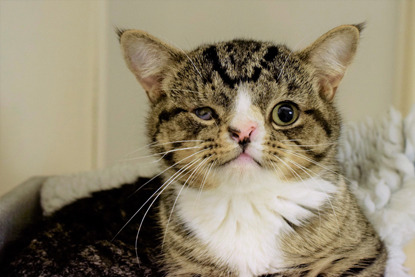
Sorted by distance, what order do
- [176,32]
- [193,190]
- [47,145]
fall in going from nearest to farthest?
[193,190] → [47,145] → [176,32]

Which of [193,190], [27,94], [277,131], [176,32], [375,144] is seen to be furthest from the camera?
[176,32]

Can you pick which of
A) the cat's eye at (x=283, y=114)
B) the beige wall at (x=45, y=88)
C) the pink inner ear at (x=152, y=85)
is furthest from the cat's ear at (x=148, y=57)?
the beige wall at (x=45, y=88)

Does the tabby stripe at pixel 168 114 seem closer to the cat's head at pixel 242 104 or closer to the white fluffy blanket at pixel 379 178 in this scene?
the cat's head at pixel 242 104

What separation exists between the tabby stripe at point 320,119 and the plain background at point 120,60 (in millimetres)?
783

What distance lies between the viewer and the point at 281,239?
0.92 m

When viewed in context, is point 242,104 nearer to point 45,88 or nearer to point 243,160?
point 243,160

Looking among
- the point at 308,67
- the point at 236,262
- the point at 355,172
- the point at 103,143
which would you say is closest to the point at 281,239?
the point at 236,262

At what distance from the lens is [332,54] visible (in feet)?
3.24

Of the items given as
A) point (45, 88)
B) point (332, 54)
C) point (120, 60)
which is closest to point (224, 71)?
point (332, 54)

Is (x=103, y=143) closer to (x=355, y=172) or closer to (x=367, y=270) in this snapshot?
(x=355, y=172)

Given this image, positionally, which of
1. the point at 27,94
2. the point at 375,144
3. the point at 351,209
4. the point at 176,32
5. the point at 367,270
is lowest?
the point at 367,270

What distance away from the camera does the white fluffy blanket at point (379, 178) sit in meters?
1.08

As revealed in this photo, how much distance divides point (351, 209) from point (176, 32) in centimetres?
123

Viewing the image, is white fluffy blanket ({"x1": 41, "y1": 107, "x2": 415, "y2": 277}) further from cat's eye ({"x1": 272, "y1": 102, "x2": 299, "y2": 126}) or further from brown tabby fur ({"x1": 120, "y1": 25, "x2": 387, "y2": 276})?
cat's eye ({"x1": 272, "y1": 102, "x2": 299, "y2": 126})
